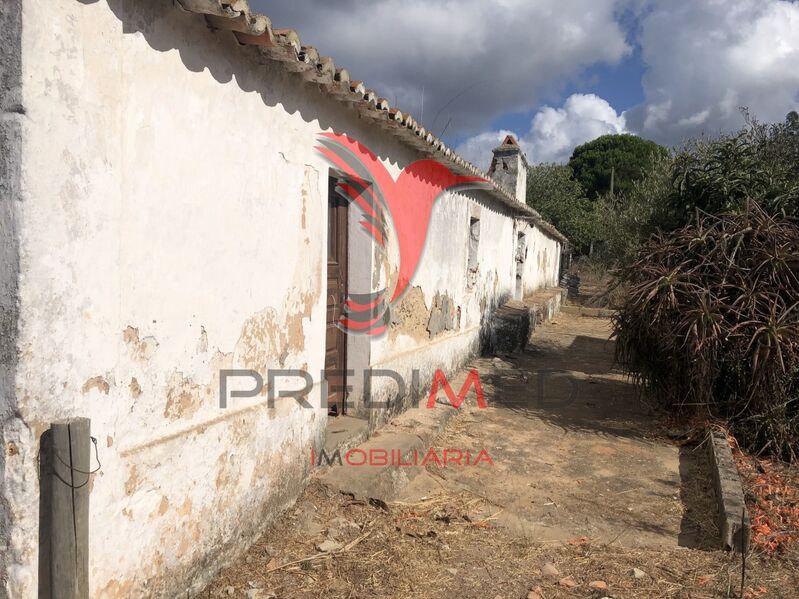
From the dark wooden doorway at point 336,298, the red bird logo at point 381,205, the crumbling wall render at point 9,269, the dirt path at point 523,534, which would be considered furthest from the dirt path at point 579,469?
the crumbling wall render at point 9,269

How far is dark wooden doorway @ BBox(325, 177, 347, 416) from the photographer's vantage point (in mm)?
5273

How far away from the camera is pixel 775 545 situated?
391 cm

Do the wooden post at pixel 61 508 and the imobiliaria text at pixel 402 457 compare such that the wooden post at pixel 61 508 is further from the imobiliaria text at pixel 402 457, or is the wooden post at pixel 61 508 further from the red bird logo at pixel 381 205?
the red bird logo at pixel 381 205

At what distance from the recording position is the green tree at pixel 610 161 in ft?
121

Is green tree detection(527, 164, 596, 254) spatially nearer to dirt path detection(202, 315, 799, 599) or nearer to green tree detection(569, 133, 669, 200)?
green tree detection(569, 133, 669, 200)

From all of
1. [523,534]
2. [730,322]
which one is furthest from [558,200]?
[523,534]

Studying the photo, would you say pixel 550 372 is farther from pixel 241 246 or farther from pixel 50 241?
pixel 50 241

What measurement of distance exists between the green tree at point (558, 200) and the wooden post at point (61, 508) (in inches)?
1044

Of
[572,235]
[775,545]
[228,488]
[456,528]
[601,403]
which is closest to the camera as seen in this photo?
[228,488]

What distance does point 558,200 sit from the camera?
2783 centimetres

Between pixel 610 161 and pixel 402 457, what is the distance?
3610 cm

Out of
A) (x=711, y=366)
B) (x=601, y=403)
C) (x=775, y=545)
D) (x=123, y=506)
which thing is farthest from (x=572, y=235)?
(x=123, y=506)

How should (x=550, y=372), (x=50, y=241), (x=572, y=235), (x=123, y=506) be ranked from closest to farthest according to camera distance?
1. (x=50, y=241)
2. (x=123, y=506)
3. (x=550, y=372)
4. (x=572, y=235)

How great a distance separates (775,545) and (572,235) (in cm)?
2621
